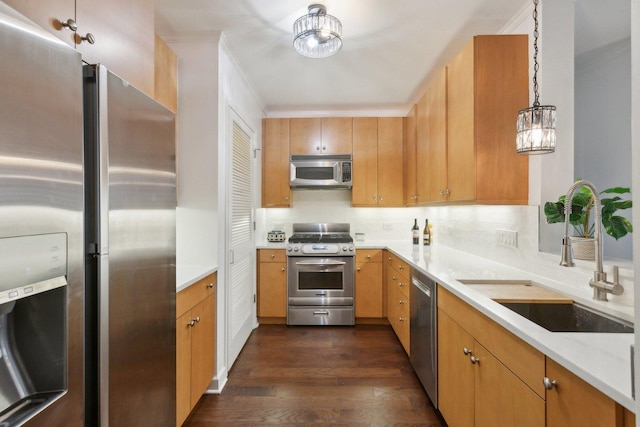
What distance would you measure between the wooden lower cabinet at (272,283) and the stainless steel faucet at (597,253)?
255 centimetres

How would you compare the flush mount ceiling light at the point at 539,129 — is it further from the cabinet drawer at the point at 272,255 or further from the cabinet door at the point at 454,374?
the cabinet drawer at the point at 272,255

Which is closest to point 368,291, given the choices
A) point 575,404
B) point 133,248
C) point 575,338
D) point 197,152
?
point 197,152

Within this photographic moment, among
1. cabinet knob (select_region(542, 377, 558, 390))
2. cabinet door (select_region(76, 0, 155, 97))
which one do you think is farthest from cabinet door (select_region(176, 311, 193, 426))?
cabinet knob (select_region(542, 377, 558, 390))

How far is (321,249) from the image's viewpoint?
129 inches

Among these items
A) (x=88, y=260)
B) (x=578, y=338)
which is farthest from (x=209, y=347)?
(x=578, y=338)

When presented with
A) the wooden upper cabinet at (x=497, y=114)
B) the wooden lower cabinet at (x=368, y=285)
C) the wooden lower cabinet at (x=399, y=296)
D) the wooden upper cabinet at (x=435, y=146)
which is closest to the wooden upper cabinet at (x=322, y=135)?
the wooden upper cabinet at (x=435, y=146)

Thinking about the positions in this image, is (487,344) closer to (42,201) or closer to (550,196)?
(550,196)

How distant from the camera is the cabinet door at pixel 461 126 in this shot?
1.83m

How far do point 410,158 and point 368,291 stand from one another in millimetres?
1559

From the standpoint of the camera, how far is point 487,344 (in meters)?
1.23

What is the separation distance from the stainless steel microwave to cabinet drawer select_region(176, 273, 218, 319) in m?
1.77

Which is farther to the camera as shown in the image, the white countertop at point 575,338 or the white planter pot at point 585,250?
the white planter pot at point 585,250

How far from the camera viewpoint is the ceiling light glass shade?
1432 millimetres

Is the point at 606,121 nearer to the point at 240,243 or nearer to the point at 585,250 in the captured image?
the point at 585,250
